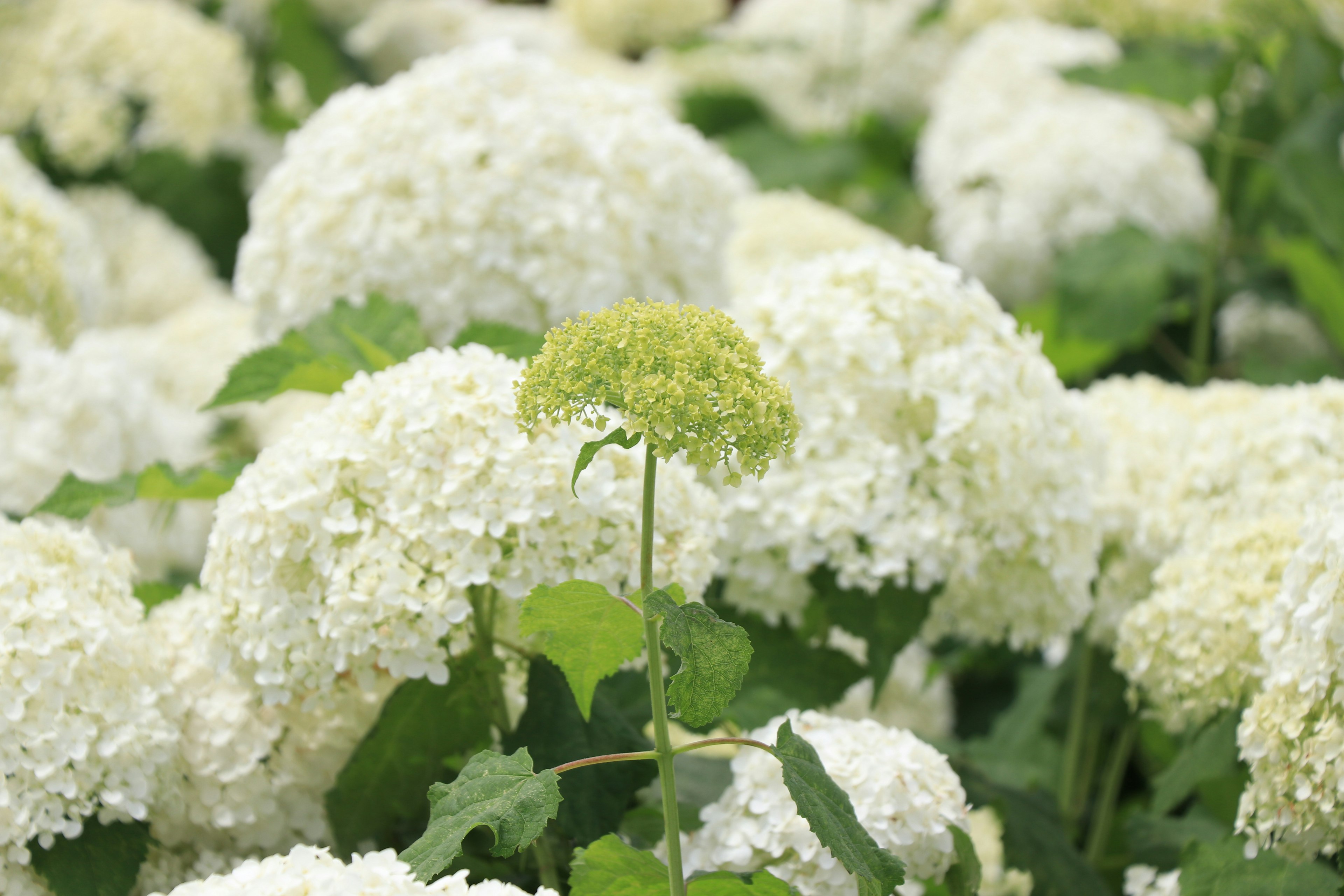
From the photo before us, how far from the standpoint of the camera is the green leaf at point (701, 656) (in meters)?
0.85

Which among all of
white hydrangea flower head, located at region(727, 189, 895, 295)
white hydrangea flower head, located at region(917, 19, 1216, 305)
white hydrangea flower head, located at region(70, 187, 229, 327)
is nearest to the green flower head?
white hydrangea flower head, located at region(727, 189, 895, 295)

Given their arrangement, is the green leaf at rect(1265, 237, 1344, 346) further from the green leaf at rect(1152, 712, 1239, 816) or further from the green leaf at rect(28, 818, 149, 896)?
the green leaf at rect(28, 818, 149, 896)

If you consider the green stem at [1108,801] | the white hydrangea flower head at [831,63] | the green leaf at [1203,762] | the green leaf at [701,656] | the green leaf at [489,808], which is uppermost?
the green leaf at [701,656]

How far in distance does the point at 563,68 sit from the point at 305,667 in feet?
3.81

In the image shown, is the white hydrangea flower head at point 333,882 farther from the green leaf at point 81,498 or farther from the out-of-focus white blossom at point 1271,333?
the out-of-focus white blossom at point 1271,333

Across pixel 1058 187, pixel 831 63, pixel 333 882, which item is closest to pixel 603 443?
pixel 333 882

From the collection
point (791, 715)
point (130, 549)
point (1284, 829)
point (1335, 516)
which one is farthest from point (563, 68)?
point (1284, 829)

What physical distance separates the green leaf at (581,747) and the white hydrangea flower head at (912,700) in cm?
→ 81

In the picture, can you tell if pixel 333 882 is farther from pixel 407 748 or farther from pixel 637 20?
pixel 637 20

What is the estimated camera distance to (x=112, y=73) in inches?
107

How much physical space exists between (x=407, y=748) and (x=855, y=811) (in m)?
0.46

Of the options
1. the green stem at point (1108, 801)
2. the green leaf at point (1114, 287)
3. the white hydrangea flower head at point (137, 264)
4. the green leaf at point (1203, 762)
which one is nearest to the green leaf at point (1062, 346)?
the green leaf at point (1114, 287)

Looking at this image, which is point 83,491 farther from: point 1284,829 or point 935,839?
point 1284,829

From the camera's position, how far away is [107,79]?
272 centimetres
